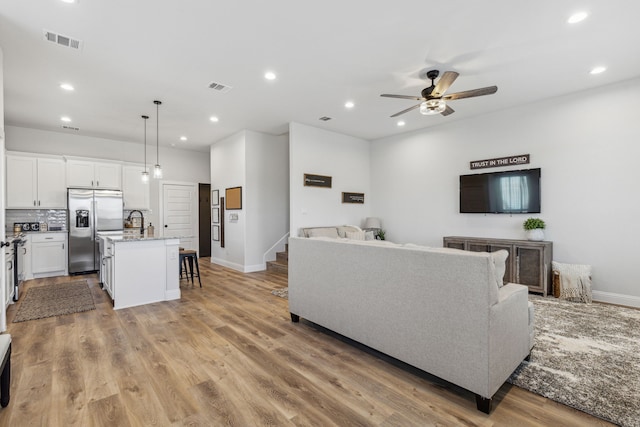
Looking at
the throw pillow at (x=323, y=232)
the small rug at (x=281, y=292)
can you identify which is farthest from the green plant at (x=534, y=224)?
the small rug at (x=281, y=292)

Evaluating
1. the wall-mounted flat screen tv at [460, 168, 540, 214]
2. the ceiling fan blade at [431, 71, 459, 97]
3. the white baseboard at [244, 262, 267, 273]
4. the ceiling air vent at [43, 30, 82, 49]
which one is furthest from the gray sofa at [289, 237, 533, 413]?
the white baseboard at [244, 262, 267, 273]

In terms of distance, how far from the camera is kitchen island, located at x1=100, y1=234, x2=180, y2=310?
4086 millimetres

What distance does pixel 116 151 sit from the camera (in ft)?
24.2

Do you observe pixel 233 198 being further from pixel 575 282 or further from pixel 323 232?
pixel 575 282

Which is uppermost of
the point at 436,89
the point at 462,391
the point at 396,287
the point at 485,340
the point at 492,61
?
the point at 492,61

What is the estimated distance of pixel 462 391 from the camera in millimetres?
2156

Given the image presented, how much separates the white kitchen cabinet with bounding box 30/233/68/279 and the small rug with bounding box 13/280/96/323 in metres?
1.01

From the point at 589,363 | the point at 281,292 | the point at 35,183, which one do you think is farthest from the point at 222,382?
the point at 35,183

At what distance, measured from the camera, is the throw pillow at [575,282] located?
4270 millimetres

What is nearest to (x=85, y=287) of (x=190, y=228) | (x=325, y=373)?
(x=190, y=228)

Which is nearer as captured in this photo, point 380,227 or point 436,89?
point 436,89

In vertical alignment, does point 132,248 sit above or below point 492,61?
below

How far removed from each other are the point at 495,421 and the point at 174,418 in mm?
2005

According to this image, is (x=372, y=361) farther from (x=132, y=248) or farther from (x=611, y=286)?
(x=611, y=286)
